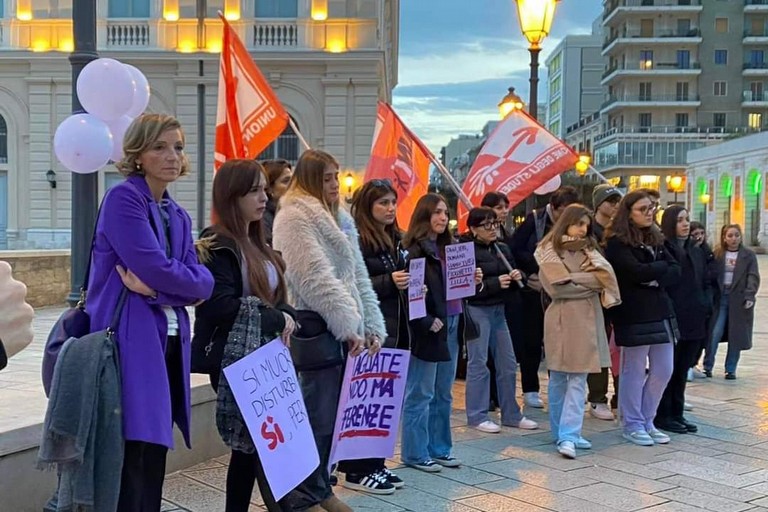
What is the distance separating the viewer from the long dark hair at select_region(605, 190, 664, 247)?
6.67 meters

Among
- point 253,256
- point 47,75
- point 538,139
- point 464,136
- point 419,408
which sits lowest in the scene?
point 419,408

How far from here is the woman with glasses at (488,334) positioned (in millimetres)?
6914

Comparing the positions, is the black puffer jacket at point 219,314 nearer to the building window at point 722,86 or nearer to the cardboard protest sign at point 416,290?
the cardboard protest sign at point 416,290

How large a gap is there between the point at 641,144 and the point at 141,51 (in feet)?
217

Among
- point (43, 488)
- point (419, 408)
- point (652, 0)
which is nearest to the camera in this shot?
point (43, 488)

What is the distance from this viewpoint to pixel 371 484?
17.6 ft

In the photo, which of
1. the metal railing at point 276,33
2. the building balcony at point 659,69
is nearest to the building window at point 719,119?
the building balcony at point 659,69

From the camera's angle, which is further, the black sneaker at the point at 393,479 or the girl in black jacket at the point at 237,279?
the black sneaker at the point at 393,479

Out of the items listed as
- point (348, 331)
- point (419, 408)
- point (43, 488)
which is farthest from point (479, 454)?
point (43, 488)

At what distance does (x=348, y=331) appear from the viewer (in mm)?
4625

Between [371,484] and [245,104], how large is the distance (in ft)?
16.0

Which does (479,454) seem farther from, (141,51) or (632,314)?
(141,51)

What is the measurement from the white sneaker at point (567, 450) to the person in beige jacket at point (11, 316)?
16.3 feet

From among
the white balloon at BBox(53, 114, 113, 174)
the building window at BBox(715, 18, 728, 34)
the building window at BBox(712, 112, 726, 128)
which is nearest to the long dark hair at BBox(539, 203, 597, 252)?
the white balloon at BBox(53, 114, 113, 174)
